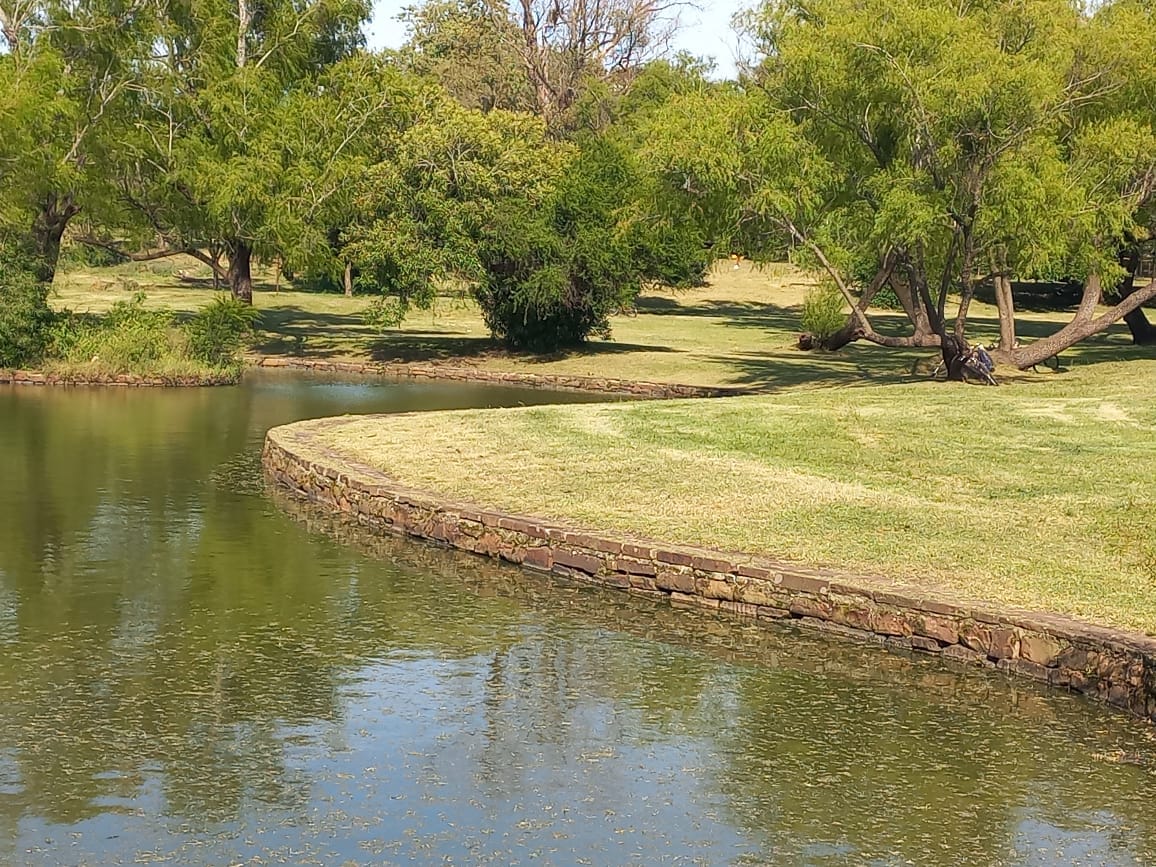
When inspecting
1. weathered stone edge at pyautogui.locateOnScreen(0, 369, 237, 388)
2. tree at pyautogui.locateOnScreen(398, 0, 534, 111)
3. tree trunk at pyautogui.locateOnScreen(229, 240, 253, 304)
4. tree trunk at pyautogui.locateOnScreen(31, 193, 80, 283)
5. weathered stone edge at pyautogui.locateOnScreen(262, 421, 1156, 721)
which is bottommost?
weathered stone edge at pyautogui.locateOnScreen(262, 421, 1156, 721)

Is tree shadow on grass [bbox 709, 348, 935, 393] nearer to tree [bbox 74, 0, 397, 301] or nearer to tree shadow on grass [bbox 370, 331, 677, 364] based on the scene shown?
tree shadow on grass [bbox 370, 331, 677, 364]

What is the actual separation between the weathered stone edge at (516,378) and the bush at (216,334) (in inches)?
163

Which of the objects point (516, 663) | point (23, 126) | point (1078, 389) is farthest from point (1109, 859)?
point (23, 126)

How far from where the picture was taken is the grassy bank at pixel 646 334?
37.1 m

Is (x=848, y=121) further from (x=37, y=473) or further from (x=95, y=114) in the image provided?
(x=95, y=114)

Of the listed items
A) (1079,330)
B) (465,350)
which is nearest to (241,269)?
(465,350)

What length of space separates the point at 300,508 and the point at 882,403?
37.5 ft

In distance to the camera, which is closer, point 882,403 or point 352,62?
point 882,403

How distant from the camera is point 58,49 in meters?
38.4

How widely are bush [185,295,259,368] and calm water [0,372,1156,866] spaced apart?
19042 millimetres

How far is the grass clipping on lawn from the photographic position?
12.9 meters

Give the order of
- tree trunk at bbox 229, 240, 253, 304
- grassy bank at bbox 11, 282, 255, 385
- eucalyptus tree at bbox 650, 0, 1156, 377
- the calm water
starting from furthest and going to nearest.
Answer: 1. tree trunk at bbox 229, 240, 253, 304
2. grassy bank at bbox 11, 282, 255, 385
3. eucalyptus tree at bbox 650, 0, 1156, 377
4. the calm water

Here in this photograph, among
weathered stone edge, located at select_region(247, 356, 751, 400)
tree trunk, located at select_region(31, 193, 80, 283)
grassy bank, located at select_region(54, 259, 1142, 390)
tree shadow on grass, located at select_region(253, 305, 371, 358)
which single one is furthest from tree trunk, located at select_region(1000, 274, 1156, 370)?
tree trunk, located at select_region(31, 193, 80, 283)

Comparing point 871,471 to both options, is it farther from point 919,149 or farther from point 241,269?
point 241,269
